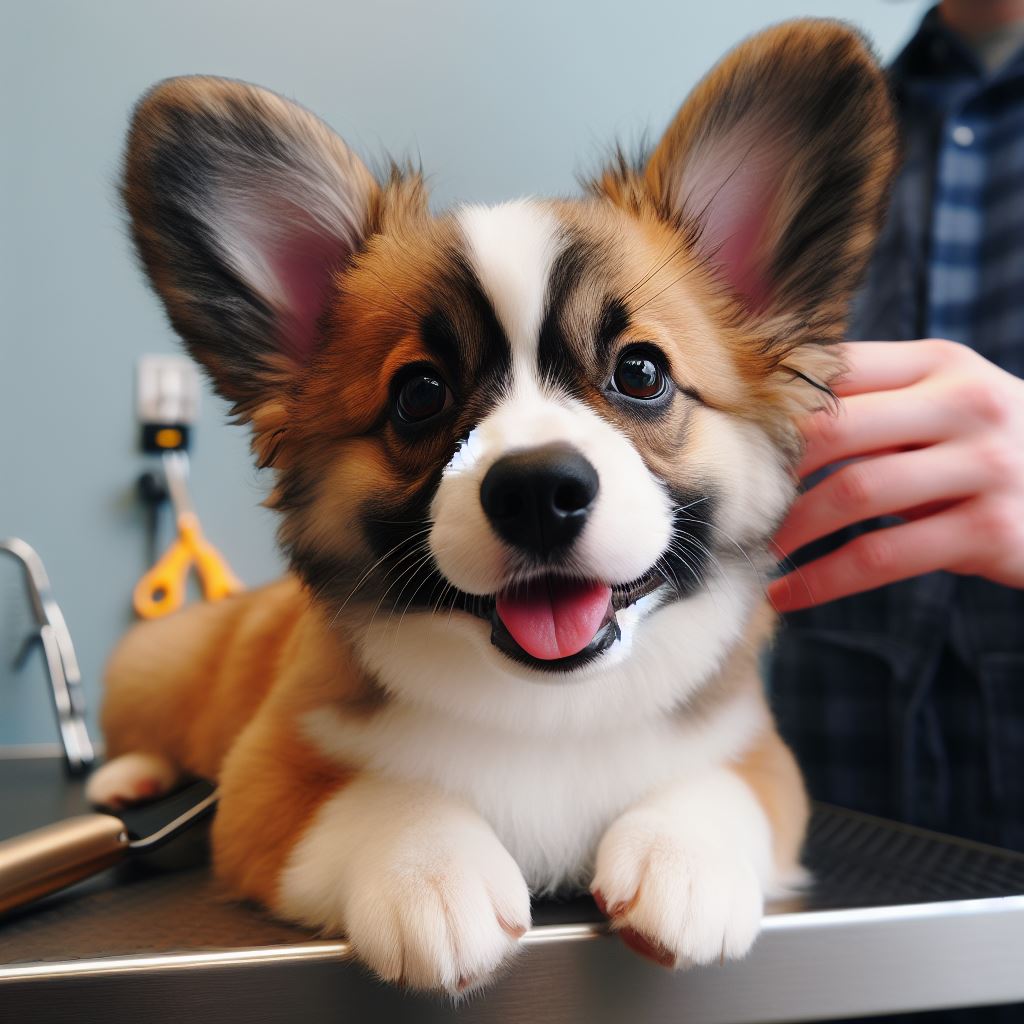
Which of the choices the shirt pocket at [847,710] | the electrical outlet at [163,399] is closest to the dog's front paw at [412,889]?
the shirt pocket at [847,710]

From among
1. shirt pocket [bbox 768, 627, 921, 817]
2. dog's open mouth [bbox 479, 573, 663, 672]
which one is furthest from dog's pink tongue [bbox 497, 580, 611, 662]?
shirt pocket [bbox 768, 627, 921, 817]

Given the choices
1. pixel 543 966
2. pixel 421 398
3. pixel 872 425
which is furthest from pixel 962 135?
pixel 543 966

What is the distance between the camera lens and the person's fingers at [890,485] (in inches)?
37.4

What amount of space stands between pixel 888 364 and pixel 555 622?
1.83ft

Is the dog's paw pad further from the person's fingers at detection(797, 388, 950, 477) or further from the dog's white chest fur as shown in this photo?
the person's fingers at detection(797, 388, 950, 477)

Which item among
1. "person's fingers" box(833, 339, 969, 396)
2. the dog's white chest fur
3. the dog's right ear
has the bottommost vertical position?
the dog's white chest fur

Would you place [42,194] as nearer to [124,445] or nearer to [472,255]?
[124,445]

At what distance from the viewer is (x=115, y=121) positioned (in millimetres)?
1889

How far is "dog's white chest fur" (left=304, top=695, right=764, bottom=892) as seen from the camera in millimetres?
840

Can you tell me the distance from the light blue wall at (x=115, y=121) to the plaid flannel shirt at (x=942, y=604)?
1.94 ft

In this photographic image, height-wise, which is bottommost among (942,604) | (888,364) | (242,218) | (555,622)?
(942,604)

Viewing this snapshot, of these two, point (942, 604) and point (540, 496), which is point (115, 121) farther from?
point (942, 604)

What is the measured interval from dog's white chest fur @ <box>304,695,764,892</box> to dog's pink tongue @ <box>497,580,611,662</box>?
7.2 inches

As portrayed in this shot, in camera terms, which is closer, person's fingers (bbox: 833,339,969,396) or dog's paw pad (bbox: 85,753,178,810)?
person's fingers (bbox: 833,339,969,396)
